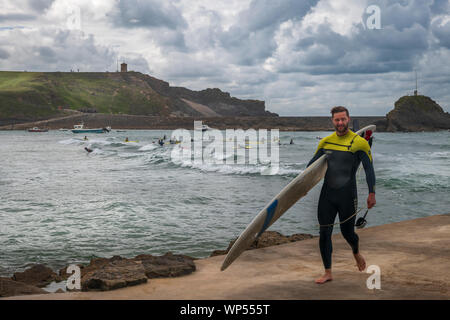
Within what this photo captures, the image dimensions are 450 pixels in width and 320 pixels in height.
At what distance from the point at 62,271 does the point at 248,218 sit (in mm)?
6099

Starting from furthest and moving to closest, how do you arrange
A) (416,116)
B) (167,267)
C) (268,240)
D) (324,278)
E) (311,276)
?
(416,116), (268,240), (167,267), (311,276), (324,278)

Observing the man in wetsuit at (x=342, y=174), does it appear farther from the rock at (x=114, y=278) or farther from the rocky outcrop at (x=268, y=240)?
the rocky outcrop at (x=268, y=240)

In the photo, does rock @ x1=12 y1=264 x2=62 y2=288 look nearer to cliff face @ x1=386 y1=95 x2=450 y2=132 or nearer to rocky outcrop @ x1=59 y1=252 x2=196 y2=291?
rocky outcrop @ x1=59 y1=252 x2=196 y2=291

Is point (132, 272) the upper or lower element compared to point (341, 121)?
lower

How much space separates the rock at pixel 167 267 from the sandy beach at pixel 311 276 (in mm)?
147

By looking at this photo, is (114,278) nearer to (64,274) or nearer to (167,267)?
(167,267)

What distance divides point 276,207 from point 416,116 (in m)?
138

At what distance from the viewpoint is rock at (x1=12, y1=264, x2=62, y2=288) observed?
674cm

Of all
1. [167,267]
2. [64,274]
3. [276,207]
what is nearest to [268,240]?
[167,267]

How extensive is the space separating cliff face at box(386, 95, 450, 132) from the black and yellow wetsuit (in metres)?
130

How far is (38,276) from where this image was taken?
6.95 m

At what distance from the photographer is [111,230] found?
35.1 ft

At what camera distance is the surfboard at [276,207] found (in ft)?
15.7

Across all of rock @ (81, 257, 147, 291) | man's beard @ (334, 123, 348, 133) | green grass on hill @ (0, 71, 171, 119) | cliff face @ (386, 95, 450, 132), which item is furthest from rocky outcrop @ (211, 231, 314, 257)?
green grass on hill @ (0, 71, 171, 119)
